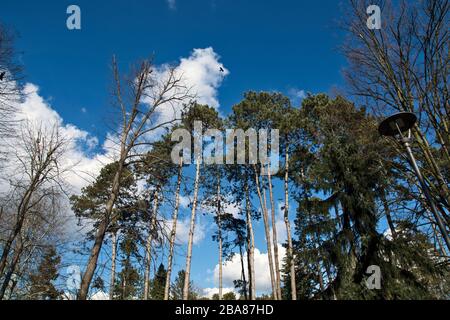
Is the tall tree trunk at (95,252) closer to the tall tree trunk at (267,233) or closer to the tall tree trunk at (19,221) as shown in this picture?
the tall tree trunk at (19,221)

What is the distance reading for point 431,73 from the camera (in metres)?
6.18

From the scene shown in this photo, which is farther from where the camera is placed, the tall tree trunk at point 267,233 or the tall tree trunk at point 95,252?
the tall tree trunk at point 267,233

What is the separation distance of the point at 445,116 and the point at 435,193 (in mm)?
1684

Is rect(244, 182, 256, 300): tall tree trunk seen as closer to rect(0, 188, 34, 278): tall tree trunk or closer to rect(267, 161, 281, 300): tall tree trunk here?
rect(267, 161, 281, 300): tall tree trunk

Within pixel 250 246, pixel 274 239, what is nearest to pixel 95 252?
pixel 274 239

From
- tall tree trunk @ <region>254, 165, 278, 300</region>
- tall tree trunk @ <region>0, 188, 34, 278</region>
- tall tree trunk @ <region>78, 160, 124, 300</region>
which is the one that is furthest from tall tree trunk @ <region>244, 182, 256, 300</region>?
tall tree trunk @ <region>78, 160, 124, 300</region>

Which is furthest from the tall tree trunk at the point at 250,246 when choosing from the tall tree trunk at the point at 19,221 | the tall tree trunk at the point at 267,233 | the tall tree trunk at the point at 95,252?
the tall tree trunk at the point at 95,252

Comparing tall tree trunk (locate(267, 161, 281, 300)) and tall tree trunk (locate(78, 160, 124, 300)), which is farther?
tall tree trunk (locate(267, 161, 281, 300))

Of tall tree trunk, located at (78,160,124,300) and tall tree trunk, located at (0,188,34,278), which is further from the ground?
tall tree trunk, located at (0,188,34,278)

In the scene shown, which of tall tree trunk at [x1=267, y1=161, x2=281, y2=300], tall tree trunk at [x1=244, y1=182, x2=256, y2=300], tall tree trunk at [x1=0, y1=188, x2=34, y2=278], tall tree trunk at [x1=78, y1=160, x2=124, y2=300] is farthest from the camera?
tall tree trunk at [x1=244, y1=182, x2=256, y2=300]

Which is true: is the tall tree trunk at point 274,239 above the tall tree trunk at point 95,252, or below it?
above

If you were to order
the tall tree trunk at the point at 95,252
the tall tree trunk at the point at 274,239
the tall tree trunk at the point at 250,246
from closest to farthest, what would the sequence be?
1. the tall tree trunk at the point at 95,252
2. the tall tree trunk at the point at 274,239
3. the tall tree trunk at the point at 250,246

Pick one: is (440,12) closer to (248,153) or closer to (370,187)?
(370,187)

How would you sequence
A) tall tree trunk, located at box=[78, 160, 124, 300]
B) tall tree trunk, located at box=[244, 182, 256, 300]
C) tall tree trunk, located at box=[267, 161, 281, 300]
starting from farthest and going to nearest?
tall tree trunk, located at box=[244, 182, 256, 300], tall tree trunk, located at box=[267, 161, 281, 300], tall tree trunk, located at box=[78, 160, 124, 300]
